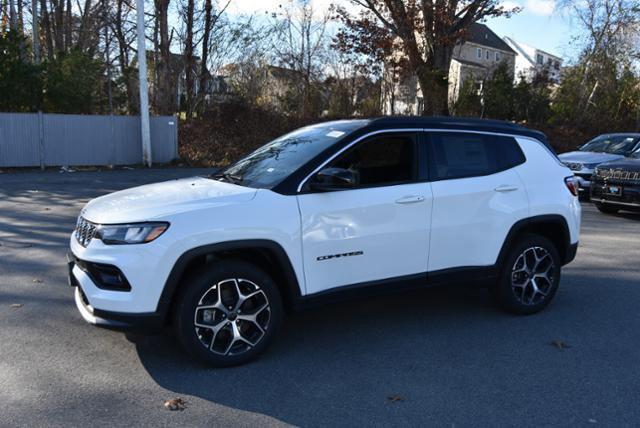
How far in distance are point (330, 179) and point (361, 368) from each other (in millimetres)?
1422

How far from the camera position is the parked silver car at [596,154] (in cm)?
1328

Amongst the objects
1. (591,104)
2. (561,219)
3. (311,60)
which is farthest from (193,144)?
(591,104)

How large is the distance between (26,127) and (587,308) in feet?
59.2

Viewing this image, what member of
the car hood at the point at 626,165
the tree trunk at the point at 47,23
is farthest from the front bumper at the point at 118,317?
the tree trunk at the point at 47,23

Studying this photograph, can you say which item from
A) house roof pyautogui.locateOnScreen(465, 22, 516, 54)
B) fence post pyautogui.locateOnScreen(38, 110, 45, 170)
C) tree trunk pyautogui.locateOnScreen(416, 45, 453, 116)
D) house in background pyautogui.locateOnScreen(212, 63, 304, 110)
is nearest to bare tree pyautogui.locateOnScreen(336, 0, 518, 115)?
tree trunk pyautogui.locateOnScreen(416, 45, 453, 116)

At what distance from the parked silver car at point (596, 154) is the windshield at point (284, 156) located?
10047 millimetres

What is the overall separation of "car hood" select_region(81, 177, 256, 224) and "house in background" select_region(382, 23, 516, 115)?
20.6 meters

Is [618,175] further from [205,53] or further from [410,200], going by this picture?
[205,53]

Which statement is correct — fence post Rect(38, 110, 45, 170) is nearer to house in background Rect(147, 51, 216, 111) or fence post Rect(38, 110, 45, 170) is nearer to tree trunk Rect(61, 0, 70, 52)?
house in background Rect(147, 51, 216, 111)

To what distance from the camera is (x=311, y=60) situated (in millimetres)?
30141

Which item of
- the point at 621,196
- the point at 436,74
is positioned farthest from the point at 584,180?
the point at 436,74

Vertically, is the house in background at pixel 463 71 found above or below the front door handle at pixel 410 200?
above

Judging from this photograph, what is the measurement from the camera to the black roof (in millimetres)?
4695

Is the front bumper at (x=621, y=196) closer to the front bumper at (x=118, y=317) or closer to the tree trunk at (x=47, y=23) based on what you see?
the front bumper at (x=118, y=317)
